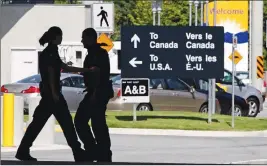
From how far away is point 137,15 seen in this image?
77500 millimetres

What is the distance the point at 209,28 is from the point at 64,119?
11153 mm

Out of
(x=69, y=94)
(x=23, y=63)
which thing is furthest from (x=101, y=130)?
(x=23, y=63)

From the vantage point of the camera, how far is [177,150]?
716 inches

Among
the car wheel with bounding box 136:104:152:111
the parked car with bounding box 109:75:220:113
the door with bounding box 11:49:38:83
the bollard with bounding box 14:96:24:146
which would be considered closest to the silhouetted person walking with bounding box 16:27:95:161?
the bollard with bounding box 14:96:24:146

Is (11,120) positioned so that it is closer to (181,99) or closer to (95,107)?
(95,107)

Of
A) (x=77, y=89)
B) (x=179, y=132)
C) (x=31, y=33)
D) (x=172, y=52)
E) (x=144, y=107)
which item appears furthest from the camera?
(x=31, y=33)

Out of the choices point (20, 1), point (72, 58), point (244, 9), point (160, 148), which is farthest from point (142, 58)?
point (244, 9)

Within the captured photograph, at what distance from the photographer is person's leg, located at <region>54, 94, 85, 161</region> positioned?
12.8 meters

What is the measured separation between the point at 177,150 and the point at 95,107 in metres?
5.57

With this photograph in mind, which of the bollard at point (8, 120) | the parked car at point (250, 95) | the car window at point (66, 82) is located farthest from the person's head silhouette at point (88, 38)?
the parked car at point (250, 95)

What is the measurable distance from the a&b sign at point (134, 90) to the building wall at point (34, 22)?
22270 mm

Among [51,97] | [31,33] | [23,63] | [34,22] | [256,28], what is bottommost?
[51,97]

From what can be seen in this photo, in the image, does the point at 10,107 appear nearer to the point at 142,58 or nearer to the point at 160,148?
the point at 160,148

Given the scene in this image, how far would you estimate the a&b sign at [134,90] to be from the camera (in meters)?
23.5
